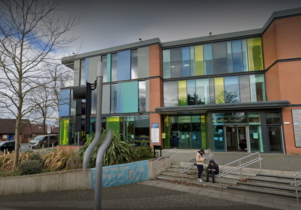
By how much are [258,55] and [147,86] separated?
10.9m

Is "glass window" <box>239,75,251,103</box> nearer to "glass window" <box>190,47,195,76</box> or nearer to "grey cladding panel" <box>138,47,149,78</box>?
"glass window" <box>190,47,195,76</box>

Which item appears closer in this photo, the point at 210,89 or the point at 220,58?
the point at 210,89

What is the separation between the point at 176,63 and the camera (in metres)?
18.6

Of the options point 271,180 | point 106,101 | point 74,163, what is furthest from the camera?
point 106,101

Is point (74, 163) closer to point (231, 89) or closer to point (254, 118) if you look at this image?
point (254, 118)

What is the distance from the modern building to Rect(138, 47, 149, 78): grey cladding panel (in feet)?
0.36

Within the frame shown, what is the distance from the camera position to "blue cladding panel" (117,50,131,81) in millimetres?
19578

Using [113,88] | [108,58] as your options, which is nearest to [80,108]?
[113,88]

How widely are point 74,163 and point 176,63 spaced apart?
1409 cm

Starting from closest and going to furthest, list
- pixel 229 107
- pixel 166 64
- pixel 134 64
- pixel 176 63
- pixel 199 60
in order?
pixel 229 107 < pixel 199 60 < pixel 176 63 < pixel 166 64 < pixel 134 64

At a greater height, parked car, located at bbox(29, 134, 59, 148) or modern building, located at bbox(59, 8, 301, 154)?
modern building, located at bbox(59, 8, 301, 154)

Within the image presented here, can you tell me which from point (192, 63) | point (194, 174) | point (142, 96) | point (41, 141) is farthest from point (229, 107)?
point (41, 141)

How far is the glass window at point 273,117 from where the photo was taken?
1419 cm

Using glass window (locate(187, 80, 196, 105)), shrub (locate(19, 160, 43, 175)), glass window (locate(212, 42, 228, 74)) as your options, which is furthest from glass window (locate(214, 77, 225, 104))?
shrub (locate(19, 160, 43, 175))
